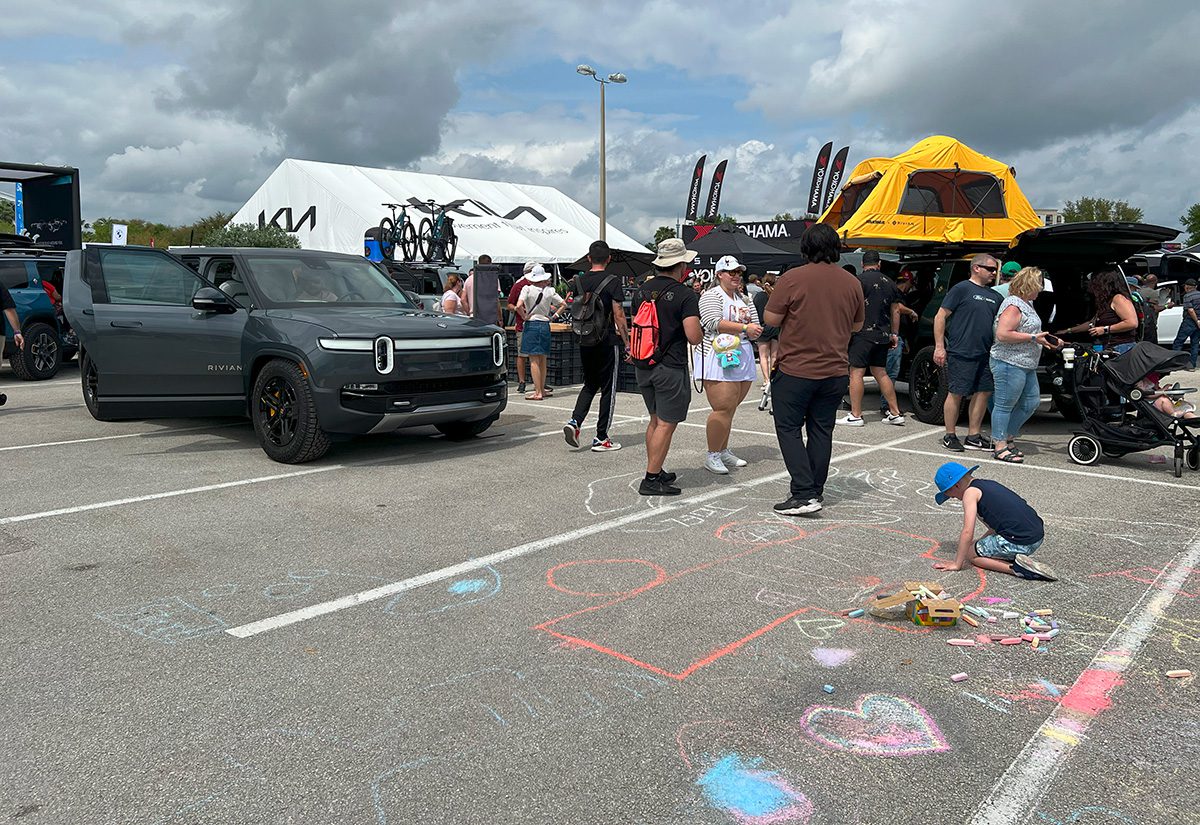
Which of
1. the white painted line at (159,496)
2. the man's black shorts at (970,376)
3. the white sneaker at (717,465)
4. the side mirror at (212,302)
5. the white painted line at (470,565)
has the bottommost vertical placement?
the white painted line at (470,565)

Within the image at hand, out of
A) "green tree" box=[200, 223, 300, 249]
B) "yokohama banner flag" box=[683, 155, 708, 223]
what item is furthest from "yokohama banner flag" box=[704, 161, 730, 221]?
"green tree" box=[200, 223, 300, 249]

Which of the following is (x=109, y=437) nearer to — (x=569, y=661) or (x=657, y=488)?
(x=657, y=488)

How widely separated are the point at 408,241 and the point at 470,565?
21.9 meters

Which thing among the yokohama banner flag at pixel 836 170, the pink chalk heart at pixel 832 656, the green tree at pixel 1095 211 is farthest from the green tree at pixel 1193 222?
the pink chalk heart at pixel 832 656

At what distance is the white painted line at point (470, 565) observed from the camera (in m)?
4.06

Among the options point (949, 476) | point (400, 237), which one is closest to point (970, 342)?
point (949, 476)

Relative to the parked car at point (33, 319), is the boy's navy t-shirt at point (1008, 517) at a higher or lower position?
lower

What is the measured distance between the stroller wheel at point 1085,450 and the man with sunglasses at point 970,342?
2.68 feet

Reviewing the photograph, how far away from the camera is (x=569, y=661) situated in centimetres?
364

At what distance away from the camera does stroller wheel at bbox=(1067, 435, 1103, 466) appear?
24.8 ft

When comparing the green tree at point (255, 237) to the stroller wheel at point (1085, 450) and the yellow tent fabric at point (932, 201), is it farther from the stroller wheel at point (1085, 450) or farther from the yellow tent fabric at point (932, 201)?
the stroller wheel at point (1085, 450)

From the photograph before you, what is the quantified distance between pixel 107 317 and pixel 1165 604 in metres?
8.04

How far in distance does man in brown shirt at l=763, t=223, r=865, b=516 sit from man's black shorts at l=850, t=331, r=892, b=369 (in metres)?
3.85

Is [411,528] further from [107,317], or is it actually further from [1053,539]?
[107,317]
